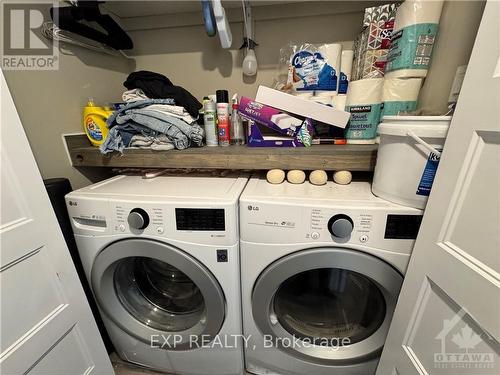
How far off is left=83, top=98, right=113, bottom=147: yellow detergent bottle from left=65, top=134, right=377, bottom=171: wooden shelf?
2.6 inches

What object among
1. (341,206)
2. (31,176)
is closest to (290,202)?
(341,206)

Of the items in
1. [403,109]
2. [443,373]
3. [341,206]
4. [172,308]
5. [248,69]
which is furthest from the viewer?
[248,69]

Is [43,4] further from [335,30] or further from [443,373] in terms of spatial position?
[443,373]

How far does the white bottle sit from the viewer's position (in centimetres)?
100

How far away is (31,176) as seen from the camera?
0.61m

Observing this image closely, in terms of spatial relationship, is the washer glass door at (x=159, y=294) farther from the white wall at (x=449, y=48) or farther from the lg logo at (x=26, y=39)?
the white wall at (x=449, y=48)

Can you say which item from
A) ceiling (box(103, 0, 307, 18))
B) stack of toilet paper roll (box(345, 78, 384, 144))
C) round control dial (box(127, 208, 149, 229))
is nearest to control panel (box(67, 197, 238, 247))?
round control dial (box(127, 208, 149, 229))

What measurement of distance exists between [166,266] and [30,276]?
46cm

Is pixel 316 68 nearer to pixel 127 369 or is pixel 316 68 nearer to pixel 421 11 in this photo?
pixel 421 11

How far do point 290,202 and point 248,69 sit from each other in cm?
84

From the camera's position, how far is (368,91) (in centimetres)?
88

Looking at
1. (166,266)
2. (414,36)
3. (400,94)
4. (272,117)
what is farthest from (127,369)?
(414,36)

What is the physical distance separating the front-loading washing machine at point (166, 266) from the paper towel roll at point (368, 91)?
1.96 feet

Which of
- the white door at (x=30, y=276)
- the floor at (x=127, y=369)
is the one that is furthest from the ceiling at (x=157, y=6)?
the floor at (x=127, y=369)
